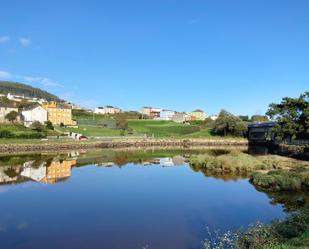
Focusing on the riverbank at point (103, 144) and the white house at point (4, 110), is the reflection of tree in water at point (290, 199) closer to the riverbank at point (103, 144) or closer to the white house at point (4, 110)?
the riverbank at point (103, 144)

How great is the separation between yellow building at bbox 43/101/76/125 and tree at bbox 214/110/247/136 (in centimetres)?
5142

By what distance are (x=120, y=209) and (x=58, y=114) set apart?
97963mm

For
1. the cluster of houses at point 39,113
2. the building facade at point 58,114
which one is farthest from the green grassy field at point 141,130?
the cluster of houses at point 39,113

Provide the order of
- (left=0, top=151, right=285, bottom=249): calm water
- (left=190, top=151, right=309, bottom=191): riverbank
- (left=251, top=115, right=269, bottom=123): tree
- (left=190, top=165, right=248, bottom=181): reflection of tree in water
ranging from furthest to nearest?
1. (left=251, top=115, right=269, bottom=123): tree
2. (left=190, top=165, right=248, bottom=181): reflection of tree in water
3. (left=190, top=151, right=309, bottom=191): riverbank
4. (left=0, top=151, right=285, bottom=249): calm water

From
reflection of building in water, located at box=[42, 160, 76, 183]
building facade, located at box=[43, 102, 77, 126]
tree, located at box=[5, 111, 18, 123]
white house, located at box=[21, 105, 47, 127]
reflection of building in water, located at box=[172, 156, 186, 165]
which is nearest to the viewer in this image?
reflection of building in water, located at box=[42, 160, 76, 183]

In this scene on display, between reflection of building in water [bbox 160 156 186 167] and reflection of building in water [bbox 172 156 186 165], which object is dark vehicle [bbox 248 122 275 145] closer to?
reflection of building in water [bbox 172 156 186 165]

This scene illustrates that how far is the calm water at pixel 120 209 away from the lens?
53.2 feet

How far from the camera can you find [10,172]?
3922 cm

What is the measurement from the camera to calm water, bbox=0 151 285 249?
53.2ft

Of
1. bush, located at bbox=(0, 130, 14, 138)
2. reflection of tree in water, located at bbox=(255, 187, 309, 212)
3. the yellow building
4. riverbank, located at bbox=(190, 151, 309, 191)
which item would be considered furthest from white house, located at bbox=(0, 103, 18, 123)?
reflection of tree in water, located at bbox=(255, 187, 309, 212)

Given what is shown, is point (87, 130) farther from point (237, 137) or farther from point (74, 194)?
point (74, 194)

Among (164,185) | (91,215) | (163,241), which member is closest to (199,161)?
A: (164,185)

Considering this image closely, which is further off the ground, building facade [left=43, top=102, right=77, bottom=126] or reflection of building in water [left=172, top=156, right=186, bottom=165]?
building facade [left=43, top=102, right=77, bottom=126]

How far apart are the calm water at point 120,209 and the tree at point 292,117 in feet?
84.6
